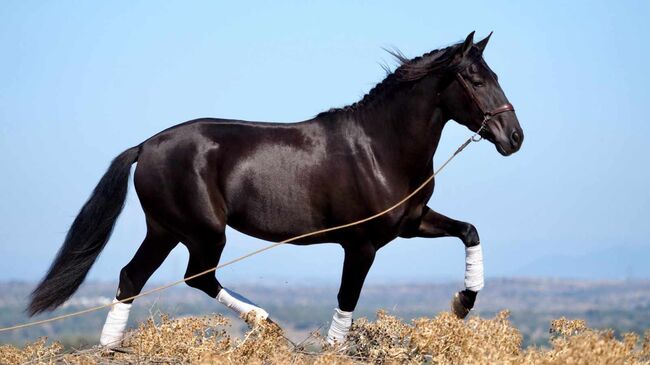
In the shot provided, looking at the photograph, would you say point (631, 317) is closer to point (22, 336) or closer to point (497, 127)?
point (22, 336)

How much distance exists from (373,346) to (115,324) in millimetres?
2211

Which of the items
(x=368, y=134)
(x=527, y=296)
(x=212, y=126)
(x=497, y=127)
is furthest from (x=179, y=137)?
(x=527, y=296)

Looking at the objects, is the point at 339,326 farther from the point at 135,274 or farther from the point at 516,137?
the point at 516,137

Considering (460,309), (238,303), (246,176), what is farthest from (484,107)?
(238,303)

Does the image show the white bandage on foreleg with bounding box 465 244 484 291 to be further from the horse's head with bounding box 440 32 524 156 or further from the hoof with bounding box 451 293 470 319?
the horse's head with bounding box 440 32 524 156

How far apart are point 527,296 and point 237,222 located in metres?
158

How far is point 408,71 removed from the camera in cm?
836

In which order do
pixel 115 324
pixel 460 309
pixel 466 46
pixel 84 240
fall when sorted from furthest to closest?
pixel 84 240
pixel 115 324
pixel 460 309
pixel 466 46

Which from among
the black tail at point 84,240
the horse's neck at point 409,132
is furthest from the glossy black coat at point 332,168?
the black tail at point 84,240

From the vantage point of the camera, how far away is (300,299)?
6757 inches

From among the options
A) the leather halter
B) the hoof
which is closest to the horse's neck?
the leather halter

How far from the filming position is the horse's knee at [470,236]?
331 inches

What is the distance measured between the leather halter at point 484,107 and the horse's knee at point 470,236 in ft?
2.79

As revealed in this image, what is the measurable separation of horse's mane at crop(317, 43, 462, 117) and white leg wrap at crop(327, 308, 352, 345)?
5.46ft
